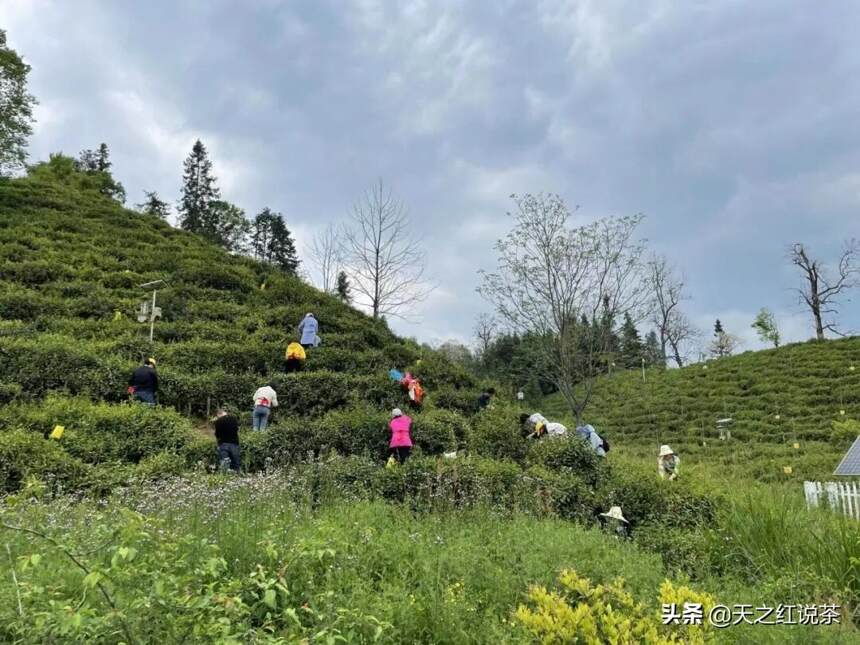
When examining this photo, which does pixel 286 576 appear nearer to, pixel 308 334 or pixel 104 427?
pixel 104 427

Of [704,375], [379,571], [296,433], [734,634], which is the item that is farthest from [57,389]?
[704,375]

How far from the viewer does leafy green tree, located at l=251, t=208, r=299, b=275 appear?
50.6 meters

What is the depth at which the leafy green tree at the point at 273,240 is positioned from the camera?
50.6 m

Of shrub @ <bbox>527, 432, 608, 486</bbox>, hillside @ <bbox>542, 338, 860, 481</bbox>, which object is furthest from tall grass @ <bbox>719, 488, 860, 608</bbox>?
hillside @ <bbox>542, 338, 860, 481</bbox>

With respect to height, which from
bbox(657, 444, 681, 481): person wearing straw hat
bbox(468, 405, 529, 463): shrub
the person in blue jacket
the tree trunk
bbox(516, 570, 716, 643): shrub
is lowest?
bbox(516, 570, 716, 643): shrub

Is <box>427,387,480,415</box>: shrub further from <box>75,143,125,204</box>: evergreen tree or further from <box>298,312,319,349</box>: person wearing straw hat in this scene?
<box>75,143,125,204</box>: evergreen tree

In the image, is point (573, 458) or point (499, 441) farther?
point (499, 441)

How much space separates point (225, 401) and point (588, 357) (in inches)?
396

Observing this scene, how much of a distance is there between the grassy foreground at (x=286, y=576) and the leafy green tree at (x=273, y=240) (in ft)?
155

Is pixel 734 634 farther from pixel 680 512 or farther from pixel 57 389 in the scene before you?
pixel 57 389

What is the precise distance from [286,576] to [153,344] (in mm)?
13314

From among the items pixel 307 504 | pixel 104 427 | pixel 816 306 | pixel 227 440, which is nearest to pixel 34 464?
pixel 104 427

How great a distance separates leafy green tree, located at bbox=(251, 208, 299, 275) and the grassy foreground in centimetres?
4737

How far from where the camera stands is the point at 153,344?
14648mm
